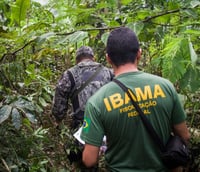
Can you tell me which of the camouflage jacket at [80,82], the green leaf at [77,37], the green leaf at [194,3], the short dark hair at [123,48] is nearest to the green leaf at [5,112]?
the green leaf at [77,37]

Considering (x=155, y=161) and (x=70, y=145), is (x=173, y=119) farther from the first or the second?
(x=70, y=145)

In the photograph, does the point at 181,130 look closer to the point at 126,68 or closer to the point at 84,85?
the point at 126,68

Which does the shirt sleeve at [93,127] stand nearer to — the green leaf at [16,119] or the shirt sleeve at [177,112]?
the shirt sleeve at [177,112]

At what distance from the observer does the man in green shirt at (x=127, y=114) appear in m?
1.88

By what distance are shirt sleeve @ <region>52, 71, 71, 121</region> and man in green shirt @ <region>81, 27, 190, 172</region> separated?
1761 millimetres

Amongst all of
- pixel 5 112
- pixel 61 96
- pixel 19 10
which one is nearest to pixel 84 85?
pixel 61 96

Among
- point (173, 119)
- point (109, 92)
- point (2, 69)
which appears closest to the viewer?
point (109, 92)

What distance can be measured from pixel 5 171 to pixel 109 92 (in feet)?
4.82

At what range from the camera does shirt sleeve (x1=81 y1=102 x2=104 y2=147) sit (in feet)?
6.21

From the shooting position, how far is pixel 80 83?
12.0 ft

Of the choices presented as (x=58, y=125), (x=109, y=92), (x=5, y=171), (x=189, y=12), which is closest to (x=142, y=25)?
(x=189, y=12)

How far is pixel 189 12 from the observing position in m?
2.17

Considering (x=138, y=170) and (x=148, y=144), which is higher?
(x=148, y=144)

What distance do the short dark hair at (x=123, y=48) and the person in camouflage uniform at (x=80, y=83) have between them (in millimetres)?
1669
